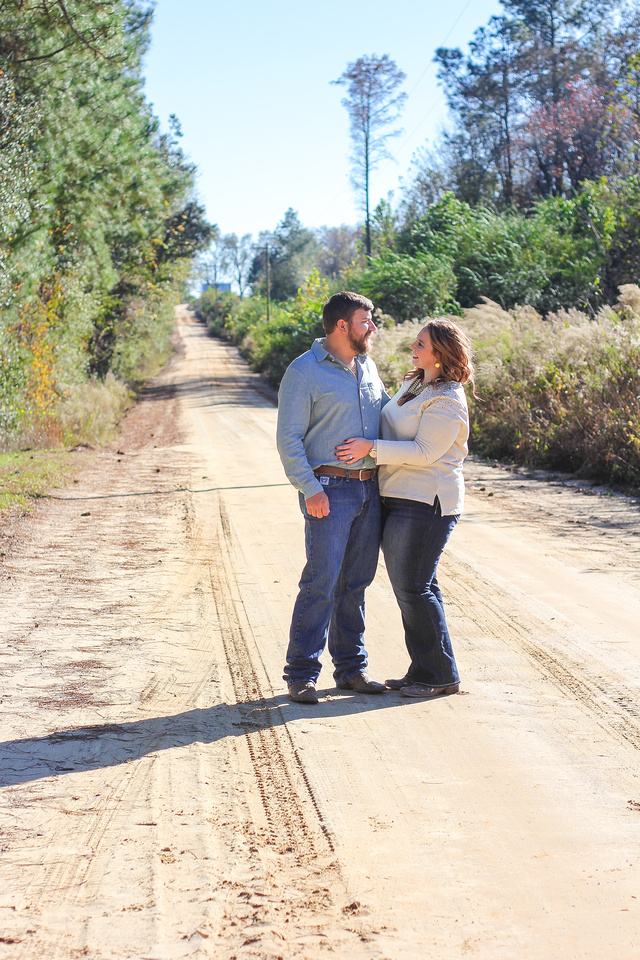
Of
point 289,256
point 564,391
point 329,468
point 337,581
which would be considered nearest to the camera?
point 329,468

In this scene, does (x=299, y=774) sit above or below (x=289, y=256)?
below

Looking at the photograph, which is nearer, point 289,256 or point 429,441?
point 429,441

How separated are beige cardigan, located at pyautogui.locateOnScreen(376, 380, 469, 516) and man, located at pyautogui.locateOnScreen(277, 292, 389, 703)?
111mm

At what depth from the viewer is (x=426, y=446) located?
4371mm

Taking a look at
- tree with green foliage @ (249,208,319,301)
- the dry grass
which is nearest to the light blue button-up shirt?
the dry grass

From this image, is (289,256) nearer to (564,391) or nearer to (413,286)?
(413,286)

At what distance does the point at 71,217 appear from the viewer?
18516mm

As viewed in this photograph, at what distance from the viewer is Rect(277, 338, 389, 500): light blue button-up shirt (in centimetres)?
436

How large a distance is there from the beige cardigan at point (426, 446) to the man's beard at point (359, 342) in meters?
0.33

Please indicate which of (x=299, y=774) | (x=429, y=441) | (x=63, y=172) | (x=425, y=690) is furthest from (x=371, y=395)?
(x=63, y=172)

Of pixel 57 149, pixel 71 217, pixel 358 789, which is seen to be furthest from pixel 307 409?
pixel 71 217

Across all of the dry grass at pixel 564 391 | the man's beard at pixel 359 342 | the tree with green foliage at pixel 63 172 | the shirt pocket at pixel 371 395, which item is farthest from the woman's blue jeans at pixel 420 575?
the tree with green foliage at pixel 63 172

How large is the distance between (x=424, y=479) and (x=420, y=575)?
1.64 ft

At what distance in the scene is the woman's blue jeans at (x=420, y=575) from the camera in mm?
4504
